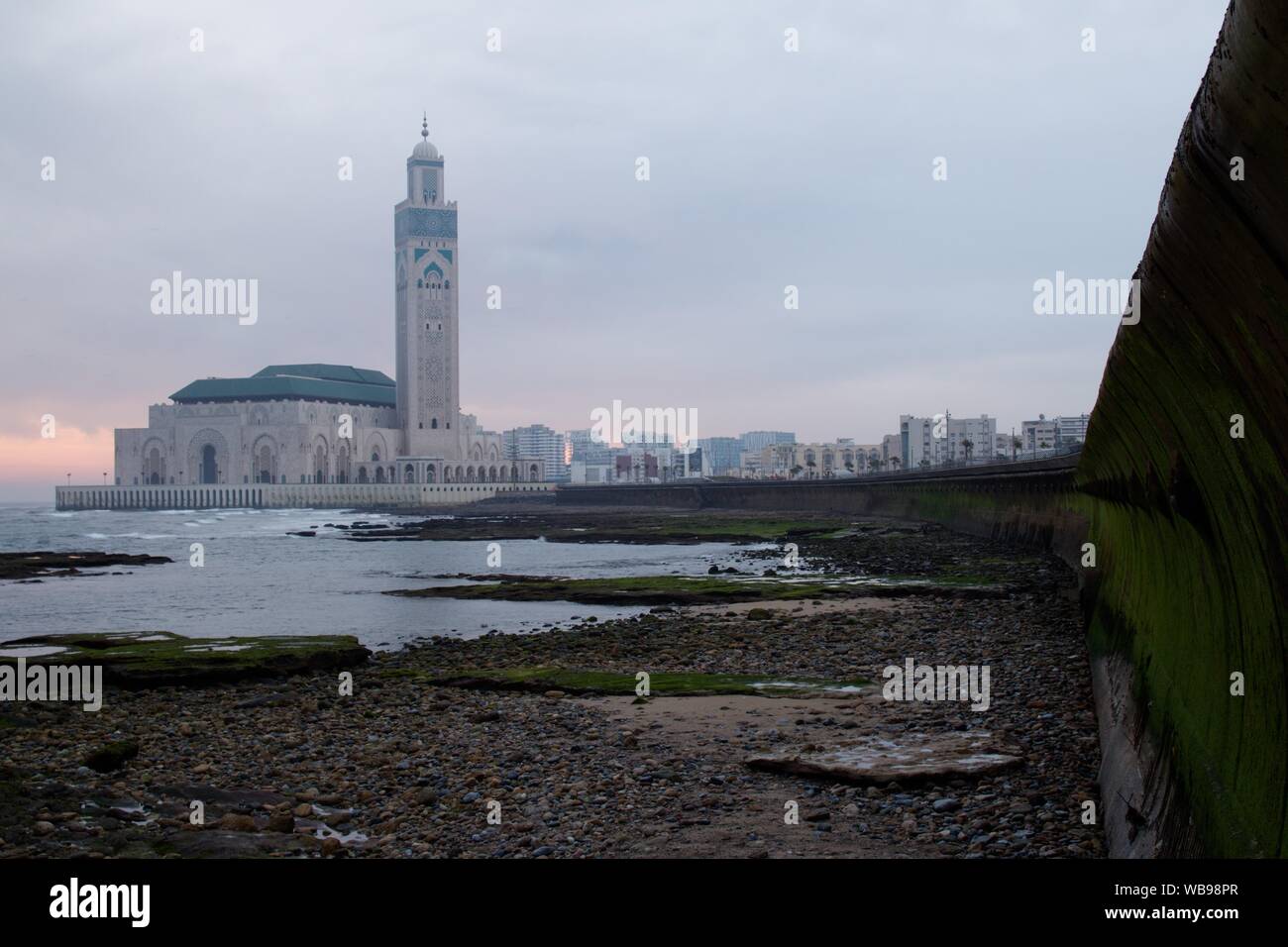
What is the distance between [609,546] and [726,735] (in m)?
50.6

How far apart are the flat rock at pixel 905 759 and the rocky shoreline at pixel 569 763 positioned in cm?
8

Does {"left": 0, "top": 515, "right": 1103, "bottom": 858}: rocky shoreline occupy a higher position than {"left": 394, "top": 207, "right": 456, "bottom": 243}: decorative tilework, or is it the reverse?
{"left": 394, "top": 207, "right": 456, "bottom": 243}: decorative tilework

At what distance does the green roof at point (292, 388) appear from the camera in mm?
179000

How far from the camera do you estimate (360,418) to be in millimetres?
185000

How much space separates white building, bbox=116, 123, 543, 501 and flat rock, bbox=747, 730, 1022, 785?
162661 mm

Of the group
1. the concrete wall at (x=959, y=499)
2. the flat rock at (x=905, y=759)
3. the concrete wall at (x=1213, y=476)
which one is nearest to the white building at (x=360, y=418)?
the concrete wall at (x=959, y=499)

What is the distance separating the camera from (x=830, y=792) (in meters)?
9.61

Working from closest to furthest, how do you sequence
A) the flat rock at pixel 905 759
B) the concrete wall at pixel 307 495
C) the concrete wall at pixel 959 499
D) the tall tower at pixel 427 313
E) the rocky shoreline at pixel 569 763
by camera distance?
the rocky shoreline at pixel 569 763, the flat rock at pixel 905 759, the concrete wall at pixel 959 499, the concrete wall at pixel 307 495, the tall tower at pixel 427 313

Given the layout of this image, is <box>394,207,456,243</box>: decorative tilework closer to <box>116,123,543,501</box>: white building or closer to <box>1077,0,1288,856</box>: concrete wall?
<box>116,123,543,501</box>: white building

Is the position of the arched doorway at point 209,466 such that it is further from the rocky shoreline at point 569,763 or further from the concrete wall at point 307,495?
the rocky shoreline at point 569,763

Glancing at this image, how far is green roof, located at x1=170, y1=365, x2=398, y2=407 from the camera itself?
179000mm

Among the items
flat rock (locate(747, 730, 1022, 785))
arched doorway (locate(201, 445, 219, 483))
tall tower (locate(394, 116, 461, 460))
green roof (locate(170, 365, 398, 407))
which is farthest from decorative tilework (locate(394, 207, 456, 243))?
flat rock (locate(747, 730, 1022, 785))

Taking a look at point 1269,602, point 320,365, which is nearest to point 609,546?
point 1269,602
